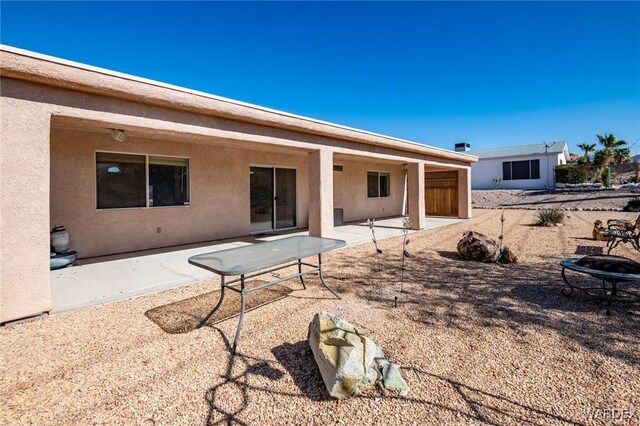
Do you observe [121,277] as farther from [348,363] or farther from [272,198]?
[272,198]

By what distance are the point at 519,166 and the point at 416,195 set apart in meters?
22.5

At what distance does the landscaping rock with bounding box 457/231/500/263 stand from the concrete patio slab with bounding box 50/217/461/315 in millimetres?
Answer: 5524

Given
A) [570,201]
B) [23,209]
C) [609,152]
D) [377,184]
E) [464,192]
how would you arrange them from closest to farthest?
[23,209]
[464,192]
[377,184]
[570,201]
[609,152]

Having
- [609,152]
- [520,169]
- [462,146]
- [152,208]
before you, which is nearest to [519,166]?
[520,169]

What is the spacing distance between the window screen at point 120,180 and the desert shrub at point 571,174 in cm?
3014

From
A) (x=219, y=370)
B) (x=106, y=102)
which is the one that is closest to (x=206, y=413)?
(x=219, y=370)

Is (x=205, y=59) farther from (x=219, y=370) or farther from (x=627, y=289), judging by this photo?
(x=627, y=289)

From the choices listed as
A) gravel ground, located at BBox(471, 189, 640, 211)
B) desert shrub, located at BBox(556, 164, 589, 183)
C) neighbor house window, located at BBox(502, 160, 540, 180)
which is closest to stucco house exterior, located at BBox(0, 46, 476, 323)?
gravel ground, located at BBox(471, 189, 640, 211)

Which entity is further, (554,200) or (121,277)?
(554,200)

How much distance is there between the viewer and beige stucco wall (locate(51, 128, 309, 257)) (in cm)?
643

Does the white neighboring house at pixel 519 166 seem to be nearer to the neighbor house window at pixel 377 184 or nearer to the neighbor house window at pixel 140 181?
the neighbor house window at pixel 377 184

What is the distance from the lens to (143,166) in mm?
7543

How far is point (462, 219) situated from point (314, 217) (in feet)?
31.7

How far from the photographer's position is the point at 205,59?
13664 mm
